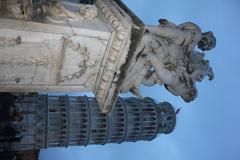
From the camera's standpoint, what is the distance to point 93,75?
972 cm

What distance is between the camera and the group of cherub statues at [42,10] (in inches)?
306

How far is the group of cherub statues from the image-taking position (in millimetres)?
7766

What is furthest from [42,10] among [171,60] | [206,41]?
[206,41]

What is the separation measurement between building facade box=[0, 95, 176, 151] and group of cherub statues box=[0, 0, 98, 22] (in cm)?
6316

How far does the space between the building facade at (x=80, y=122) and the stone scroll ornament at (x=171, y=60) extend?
61.7 metres

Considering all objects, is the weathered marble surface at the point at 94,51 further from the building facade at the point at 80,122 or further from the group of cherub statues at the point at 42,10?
the building facade at the point at 80,122

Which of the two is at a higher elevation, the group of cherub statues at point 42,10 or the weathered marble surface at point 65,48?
the group of cherub statues at point 42,10

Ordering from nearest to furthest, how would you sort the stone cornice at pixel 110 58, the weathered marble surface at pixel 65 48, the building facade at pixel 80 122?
the weathered marble surface at pixel 65 48 → the stone cornice at pixel 110 58 → the building facade at pixel 80 122

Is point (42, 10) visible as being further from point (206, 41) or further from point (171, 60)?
point (206, 41)

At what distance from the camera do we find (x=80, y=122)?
81.1 m

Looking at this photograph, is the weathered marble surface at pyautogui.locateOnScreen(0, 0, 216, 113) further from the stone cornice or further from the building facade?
the building facade

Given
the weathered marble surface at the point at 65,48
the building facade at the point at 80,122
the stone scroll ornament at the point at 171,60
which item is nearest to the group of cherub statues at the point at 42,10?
the weathered marble surface at the point at 65,48

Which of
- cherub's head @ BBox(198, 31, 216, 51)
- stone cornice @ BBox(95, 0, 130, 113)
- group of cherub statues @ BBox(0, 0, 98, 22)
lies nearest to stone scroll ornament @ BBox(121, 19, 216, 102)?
cherub's head @ BBox(198, 31, 216, 51)

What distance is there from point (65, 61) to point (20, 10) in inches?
70.9
